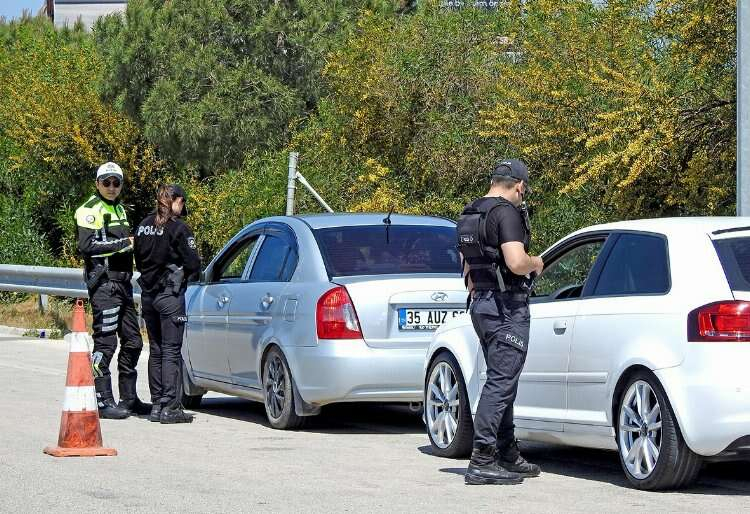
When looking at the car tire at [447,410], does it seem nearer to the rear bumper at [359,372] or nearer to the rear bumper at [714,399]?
the rear bumper at [359,372]

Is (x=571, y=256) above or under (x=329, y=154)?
under

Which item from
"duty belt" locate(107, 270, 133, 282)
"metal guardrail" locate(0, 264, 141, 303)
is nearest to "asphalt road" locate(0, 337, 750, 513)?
"duty belt" locate(107, 270, 133, 282)

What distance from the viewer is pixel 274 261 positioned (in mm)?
11750

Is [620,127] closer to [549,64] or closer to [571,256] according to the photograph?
[549,64]

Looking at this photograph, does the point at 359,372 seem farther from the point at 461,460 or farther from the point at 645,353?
the point at 645,353

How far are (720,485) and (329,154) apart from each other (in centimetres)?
2036

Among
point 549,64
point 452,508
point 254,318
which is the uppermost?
point 549,64

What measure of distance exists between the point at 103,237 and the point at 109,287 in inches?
16.2

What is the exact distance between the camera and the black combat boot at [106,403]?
39.2ft

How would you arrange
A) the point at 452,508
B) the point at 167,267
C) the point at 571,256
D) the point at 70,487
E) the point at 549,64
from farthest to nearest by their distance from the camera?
the point at 549,64 < the point at 167,267 < the point at 571,256 < the point at 70,487 < the point at 452,508

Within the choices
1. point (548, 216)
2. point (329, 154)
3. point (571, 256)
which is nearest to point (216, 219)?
point (329, 154)

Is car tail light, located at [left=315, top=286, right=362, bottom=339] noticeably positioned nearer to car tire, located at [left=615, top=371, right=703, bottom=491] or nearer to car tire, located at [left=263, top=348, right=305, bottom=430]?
car tire, located at [left=263, top=348, right=305, bottom=430]

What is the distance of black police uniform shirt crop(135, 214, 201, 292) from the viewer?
39.1 ft

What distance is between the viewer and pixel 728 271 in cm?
793
